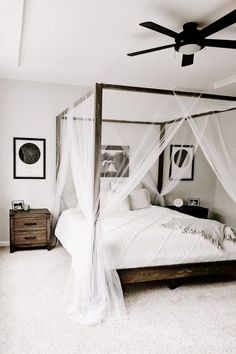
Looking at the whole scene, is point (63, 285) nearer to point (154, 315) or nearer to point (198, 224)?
point (154, 315)

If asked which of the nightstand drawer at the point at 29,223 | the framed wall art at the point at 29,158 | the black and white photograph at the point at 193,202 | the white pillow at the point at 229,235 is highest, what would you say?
the framed wall art at the point at 29,158

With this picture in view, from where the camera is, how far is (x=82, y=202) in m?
3.24

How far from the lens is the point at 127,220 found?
12.4 feet

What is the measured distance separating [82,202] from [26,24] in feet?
6.08

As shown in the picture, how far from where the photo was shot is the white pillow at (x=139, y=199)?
4.68 m

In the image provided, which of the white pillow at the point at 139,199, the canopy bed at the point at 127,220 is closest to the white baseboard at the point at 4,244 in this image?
the canopy bed at the point at 127,220

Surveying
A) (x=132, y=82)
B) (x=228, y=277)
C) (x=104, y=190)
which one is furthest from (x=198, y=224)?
(x=132, y=82)

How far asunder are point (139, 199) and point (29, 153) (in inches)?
75.0

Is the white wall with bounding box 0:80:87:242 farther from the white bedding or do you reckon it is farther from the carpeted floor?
the carpeted floor

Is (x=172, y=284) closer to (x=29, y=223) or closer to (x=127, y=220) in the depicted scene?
(x=127, y=220)

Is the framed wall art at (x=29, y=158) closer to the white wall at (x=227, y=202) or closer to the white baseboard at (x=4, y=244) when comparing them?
the white baseboard at (x=4, y=244)

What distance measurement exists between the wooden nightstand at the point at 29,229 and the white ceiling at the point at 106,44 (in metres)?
2.08

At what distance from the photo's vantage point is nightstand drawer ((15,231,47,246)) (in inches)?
170

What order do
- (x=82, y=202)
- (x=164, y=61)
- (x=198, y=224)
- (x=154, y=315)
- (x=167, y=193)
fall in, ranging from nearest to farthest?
1. (x=154, y=315)
2. (x=82, y=202)
3. (x=198, y=224)
4. (x=164, y=61)
5. (x=167, y=193)
